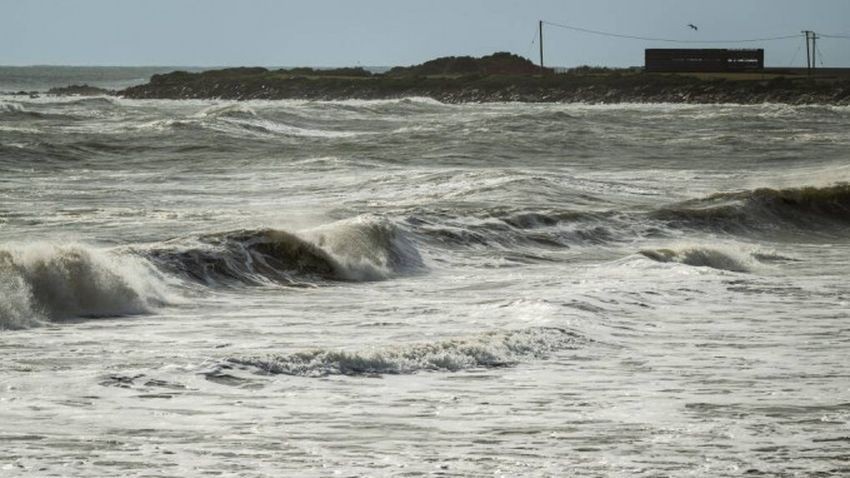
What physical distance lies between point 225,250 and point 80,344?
5.16 meters

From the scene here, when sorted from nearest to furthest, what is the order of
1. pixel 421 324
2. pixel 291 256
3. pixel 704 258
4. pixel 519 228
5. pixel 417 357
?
pixel 417 357 < pixel 421 324 < pixel 291 256 < pixel 704 258 < pixel 519 228

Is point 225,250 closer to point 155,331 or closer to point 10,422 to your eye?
point 155,331

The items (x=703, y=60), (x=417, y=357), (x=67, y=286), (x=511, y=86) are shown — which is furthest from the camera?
(x=703, y=60)

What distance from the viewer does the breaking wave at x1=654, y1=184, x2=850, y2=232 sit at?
2302cm

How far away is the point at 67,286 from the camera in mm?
13883

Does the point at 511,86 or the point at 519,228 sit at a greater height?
the point at 511,86

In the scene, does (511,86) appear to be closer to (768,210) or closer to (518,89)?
(518,89)

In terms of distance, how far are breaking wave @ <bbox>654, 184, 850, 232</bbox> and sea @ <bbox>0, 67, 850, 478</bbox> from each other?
0.24 ft

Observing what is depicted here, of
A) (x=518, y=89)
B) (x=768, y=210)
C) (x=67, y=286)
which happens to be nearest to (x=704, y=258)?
(x=768, y=210)

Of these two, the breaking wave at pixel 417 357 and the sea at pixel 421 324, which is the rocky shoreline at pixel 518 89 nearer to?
the sea at pixel 421 324

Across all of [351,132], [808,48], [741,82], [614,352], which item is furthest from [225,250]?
[808,48]

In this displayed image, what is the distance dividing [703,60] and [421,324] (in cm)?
8401

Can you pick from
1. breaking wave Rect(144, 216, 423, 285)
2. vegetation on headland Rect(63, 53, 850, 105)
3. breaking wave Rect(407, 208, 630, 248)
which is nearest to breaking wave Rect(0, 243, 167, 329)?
breaking wave Rect(144, 216, 423, 285)

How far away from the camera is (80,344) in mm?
11648
